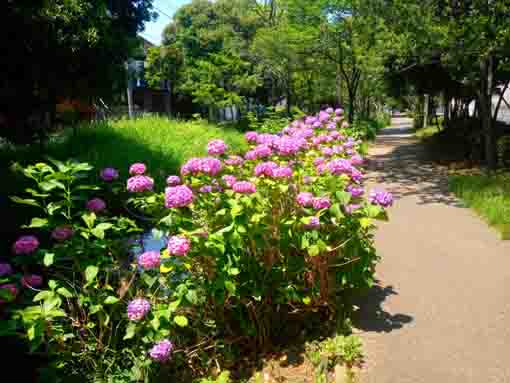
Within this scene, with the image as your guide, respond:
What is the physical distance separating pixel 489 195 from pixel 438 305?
4.53 m

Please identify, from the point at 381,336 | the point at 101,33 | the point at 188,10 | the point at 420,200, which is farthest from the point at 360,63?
the point at 188,10

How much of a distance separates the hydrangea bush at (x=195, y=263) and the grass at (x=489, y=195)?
3644 mm

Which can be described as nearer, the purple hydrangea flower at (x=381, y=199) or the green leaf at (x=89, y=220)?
the green leaf at (x=89, y=220)

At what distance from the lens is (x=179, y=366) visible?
2.80 meters

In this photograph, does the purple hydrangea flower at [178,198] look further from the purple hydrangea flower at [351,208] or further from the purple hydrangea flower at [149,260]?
the purple hydrangea flower at [351,208]

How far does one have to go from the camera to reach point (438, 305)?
11.8ft

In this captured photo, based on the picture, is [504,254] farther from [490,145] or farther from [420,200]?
[490,145]


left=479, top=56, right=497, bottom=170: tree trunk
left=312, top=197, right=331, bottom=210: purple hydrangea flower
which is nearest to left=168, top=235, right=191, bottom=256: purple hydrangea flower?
left=312, top=197, right=331, bottom=210: purple hydrangea flower

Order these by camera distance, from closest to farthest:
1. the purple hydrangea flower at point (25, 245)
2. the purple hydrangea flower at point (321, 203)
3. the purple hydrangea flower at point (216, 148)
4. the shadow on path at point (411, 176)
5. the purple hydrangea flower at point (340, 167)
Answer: the purple hydrangea flower at point (25, 245) → the purple hydrangea flower at point (321, 203) → the purple hydrangea flower at point (216, 148) → the purple hydrangea flower at point (340, 167) → the shadow on path at point (411, 176)

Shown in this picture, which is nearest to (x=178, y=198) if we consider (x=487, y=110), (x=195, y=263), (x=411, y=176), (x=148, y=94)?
(x=195, y=263)

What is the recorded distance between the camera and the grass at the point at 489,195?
598cm

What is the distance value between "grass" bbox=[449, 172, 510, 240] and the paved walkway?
0.19 meters

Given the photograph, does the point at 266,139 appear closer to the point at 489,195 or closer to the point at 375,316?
the point at 375,316

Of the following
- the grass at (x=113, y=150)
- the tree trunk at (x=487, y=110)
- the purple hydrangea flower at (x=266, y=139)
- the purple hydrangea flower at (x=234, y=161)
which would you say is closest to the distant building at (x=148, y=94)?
the grass at (x=113, y=150)
